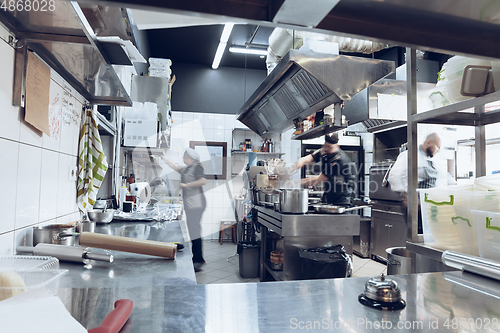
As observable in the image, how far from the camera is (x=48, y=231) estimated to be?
4.30 feet

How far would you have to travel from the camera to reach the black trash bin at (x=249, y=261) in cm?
388

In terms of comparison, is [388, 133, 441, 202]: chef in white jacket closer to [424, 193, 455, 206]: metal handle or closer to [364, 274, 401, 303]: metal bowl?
[424, 193, 455, 206]: metal handle

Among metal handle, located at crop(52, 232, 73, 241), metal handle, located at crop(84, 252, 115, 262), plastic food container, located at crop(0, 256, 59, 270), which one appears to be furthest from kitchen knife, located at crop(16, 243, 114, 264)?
plastic food container, located at crop(0, 256, 59, 270)

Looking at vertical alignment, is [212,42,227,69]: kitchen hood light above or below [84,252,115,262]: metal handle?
above

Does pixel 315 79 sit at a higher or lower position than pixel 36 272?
higher

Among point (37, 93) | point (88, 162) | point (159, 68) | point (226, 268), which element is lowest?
point (226, 268)

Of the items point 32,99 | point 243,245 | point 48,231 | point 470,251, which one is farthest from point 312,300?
point 243,245

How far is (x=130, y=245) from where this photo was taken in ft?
4.09

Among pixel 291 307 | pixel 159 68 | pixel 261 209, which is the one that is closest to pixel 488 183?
pixel 291 307

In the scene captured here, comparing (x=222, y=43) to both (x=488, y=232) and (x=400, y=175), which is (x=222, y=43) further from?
(x=488, y=232)

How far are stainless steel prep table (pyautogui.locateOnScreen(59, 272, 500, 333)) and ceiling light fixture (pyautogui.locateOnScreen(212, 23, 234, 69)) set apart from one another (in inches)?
163

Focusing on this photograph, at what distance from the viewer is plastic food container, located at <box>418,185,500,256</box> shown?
978 millimetres
